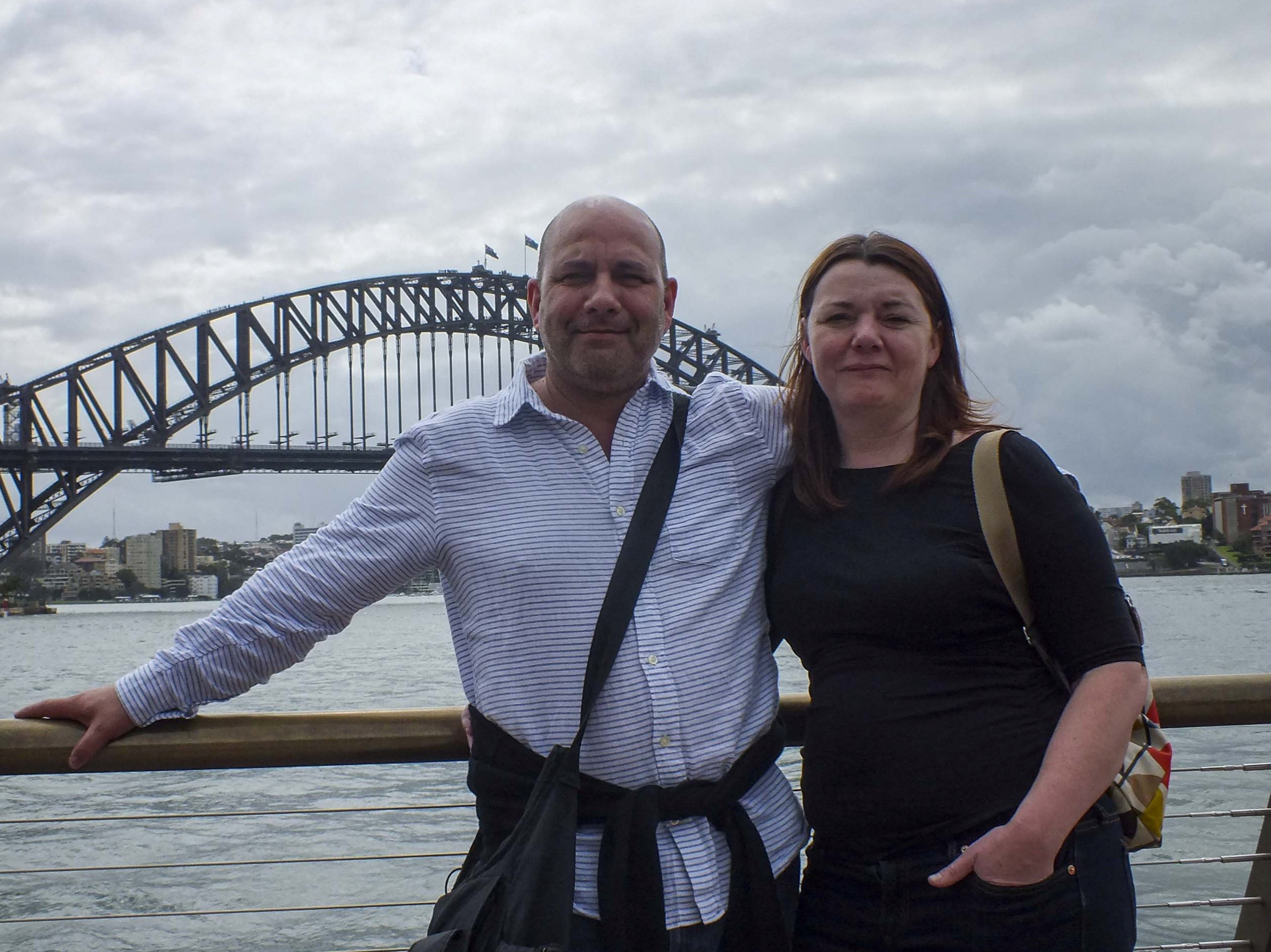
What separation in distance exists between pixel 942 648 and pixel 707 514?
0.40 m

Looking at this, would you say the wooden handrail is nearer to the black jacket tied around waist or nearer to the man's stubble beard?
the black jacket tied around waist

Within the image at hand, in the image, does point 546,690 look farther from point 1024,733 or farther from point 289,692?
point 289,692

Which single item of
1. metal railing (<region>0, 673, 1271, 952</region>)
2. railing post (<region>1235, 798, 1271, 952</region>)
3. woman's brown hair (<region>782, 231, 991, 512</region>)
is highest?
woman's brown hair (<region>782, 231, 991, 512</region>)

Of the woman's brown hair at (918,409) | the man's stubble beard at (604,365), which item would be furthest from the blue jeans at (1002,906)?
the man's stubble beard at (604,365)

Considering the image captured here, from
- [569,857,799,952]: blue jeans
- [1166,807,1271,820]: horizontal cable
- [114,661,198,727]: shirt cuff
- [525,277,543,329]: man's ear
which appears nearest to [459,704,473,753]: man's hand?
[569,857,799,952]: blue jeans

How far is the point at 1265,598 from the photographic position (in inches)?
1788

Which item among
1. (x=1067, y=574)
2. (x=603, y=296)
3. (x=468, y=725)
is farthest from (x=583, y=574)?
(x=1067, y=574)

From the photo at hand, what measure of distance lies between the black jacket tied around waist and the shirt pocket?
0.96 feet

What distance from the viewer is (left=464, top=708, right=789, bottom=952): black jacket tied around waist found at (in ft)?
5.45

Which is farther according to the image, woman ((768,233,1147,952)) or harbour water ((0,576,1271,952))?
harbour water ((0,576,1271,952))

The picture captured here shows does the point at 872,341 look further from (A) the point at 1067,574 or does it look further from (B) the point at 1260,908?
(B) the point at 1260,908

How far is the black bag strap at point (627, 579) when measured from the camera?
66.5 inches

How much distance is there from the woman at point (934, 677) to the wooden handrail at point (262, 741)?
0.26 m

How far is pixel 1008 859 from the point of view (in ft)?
4.99
